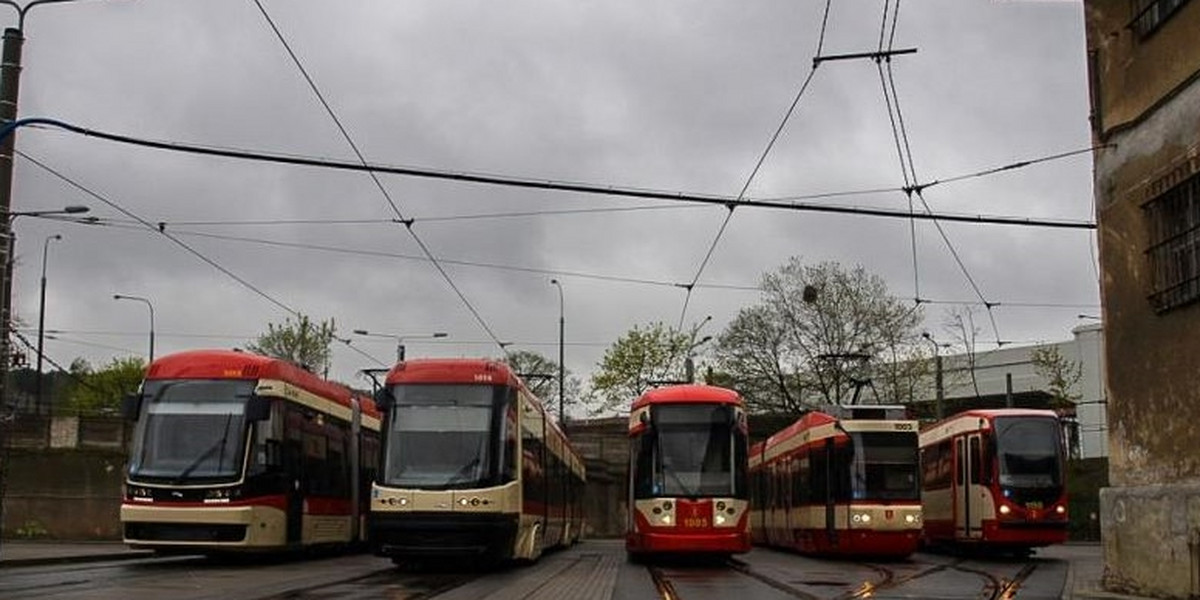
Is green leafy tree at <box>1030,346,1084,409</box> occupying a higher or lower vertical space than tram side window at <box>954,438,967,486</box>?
higher

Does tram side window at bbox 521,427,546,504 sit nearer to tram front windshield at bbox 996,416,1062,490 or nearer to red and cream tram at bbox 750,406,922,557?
red and cream tram at bbox 750,406,922,557

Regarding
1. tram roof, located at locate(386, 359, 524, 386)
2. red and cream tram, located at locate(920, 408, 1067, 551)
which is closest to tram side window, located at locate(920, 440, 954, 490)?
red and cream tram, located at locate(920, 408, 1067, 551)

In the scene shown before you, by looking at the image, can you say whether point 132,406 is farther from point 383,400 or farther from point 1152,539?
point 1152,539

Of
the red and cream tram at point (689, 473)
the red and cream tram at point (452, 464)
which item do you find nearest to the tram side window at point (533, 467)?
the red and cream tram at point (452, 464)

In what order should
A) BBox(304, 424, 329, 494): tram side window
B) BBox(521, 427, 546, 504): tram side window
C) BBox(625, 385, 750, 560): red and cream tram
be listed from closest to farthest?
BBox(521, 427, 546, 504): tram side window, BBox(625, 385, 750, 560): red and cream tram, BBox(304, 424, 329, 494): tram side window

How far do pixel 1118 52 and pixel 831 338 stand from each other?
3798cm

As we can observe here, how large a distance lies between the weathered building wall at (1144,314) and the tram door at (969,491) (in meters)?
12.4

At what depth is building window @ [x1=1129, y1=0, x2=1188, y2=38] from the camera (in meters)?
14.4

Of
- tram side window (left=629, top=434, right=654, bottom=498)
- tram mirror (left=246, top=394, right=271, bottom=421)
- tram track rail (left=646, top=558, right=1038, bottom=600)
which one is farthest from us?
tram side window (left=629, top=434, right=654, bottom=498)

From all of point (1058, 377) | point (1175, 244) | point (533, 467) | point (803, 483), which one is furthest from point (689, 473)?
point (1058, 377)

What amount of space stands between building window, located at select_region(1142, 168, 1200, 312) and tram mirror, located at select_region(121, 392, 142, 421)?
15138 mm

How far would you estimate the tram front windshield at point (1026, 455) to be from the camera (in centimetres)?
2727

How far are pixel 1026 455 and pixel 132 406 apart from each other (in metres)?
18.1

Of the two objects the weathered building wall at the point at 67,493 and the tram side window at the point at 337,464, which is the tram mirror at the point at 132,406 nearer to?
the tram side window at the point at 337,464
